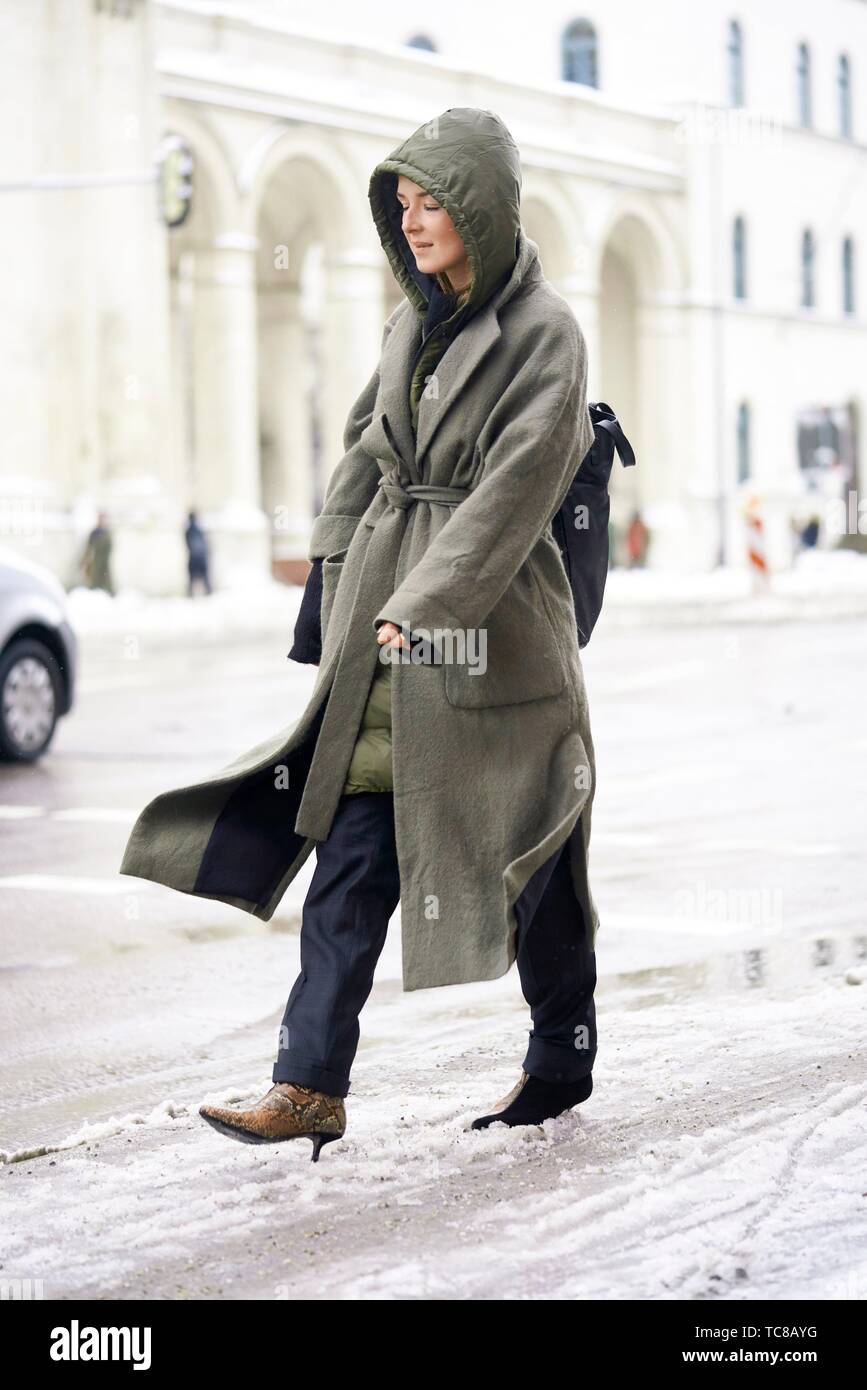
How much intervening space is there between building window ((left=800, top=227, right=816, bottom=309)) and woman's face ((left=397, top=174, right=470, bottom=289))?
53692 millimetres

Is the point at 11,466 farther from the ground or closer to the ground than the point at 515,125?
closer to the ground

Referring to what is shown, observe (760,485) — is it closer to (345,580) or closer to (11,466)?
(11,466)

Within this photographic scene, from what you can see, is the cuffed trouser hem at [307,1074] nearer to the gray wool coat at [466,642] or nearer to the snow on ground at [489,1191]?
the snow on ground at [489,1191]

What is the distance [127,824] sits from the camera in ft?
33.2

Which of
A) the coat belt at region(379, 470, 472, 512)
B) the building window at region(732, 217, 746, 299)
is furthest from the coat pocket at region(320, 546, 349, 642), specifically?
the building window at region(732, 217, 746, 299)

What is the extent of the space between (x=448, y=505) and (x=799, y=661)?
1673 cm

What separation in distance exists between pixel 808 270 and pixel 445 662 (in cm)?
5462

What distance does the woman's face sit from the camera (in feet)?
14.4

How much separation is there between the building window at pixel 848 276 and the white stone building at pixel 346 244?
85 mm

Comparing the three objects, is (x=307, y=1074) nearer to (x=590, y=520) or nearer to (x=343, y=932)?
(x=343, y=932)

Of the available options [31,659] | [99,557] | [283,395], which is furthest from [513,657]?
[283,395]

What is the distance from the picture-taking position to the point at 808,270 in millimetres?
57000

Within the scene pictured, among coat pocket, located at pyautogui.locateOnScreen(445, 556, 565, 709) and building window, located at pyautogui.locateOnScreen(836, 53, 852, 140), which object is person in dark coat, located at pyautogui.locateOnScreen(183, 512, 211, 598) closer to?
coat pocket, located at pyautogui.locateOnScreen(445, 556, 565, 709)

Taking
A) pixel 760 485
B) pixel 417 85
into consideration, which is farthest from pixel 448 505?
→ pixel 760 485
